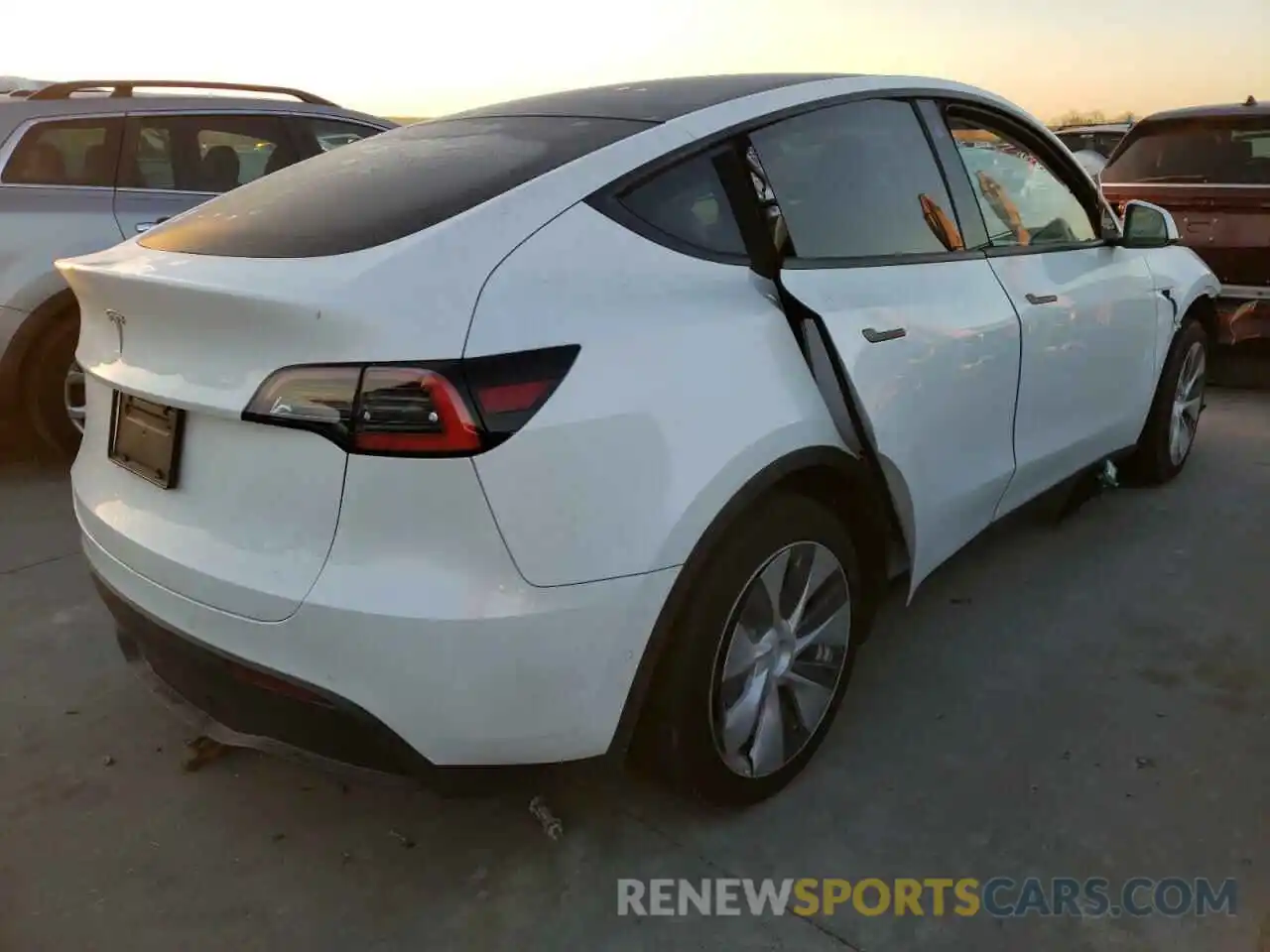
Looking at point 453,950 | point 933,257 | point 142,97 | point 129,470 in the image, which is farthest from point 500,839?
point 142,97

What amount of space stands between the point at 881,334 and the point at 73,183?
4.17 metres

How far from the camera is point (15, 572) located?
12.7ft

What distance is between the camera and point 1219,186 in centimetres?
625

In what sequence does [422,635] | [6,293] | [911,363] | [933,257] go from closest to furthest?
[422,635] < [911,363] < [933,257] < [6,293]

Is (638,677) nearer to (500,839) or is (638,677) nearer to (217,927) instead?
(500,839)

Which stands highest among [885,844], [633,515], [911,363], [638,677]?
[911,363]


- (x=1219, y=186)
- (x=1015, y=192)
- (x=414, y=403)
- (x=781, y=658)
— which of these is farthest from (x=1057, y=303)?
(x=1219, y=186)

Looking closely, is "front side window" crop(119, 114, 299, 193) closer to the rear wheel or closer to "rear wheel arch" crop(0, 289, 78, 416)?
"rear wheel arch" crop(0, 289, 78, 416)

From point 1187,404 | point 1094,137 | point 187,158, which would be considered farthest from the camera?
point 1094,137

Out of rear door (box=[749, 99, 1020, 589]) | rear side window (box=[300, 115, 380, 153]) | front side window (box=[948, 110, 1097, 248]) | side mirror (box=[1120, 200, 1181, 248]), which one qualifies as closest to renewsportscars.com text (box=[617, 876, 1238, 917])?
rear door (box=[749, 99, 1020, 589])

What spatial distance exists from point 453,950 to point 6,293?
3.97 metres

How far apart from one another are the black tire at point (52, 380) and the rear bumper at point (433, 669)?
11.3ft

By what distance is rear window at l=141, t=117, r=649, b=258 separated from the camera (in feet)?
6.71

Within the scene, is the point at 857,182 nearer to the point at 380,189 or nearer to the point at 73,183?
the point at 380,189
